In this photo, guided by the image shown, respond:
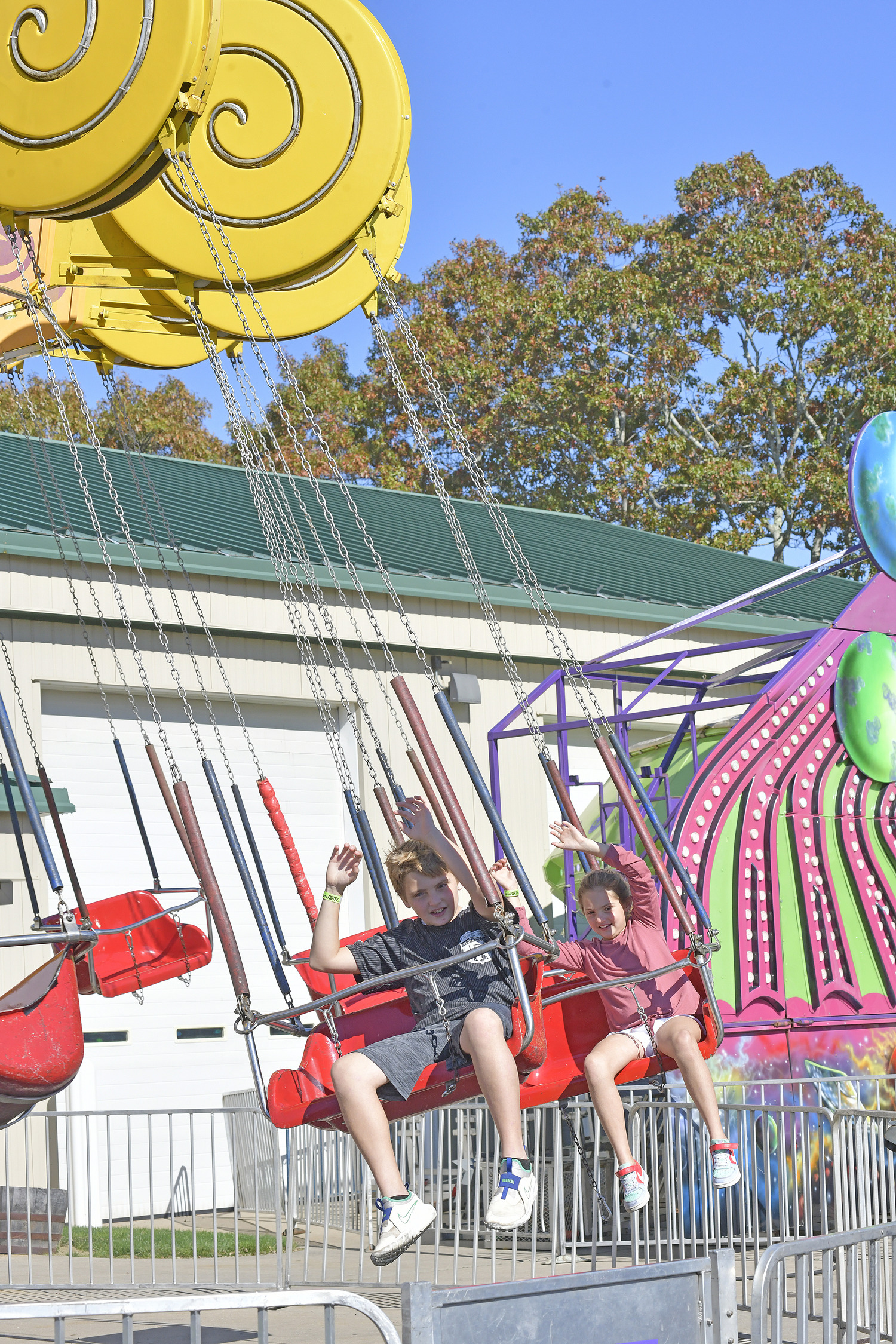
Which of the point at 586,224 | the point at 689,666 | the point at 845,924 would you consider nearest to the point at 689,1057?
the point at 845,924

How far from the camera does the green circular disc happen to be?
9695 mm

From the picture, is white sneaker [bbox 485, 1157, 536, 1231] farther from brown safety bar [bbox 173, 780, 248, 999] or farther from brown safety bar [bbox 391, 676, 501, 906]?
brown safety bar [bbox 173, 780, 248, 999]

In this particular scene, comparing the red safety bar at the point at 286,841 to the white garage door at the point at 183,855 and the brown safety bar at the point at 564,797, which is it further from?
the white garage door at the point at 183,855

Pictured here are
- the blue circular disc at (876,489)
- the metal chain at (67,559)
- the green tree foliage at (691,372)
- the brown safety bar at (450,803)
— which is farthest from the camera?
the green tree foliage at (691,372)

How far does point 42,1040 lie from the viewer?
17.9ft

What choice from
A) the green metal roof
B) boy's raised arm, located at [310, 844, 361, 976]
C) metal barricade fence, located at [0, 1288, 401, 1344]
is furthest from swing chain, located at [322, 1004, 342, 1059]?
the green metal roof

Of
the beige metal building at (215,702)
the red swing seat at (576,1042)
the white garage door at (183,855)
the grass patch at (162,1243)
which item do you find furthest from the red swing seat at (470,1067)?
the white garage door at (183,855)

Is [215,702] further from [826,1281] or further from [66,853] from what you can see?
[826,1281]

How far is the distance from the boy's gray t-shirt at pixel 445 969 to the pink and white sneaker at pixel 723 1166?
1.16 m

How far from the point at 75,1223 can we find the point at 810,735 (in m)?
5.84

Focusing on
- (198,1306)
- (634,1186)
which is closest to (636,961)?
(634,1186)

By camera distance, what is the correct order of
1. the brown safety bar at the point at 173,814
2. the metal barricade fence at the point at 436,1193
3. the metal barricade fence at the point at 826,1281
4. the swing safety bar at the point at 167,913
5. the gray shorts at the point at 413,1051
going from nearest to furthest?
the metal barricade fence at the point at 826,1281, the gray shorts at the point at 413,1051, the brown safety bar at the point at 173,814, the swing safety bar at the point at 167,913, the metal barricade fence at the point at 436,1193

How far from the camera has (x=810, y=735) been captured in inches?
379

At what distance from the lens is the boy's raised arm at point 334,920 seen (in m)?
5.41
